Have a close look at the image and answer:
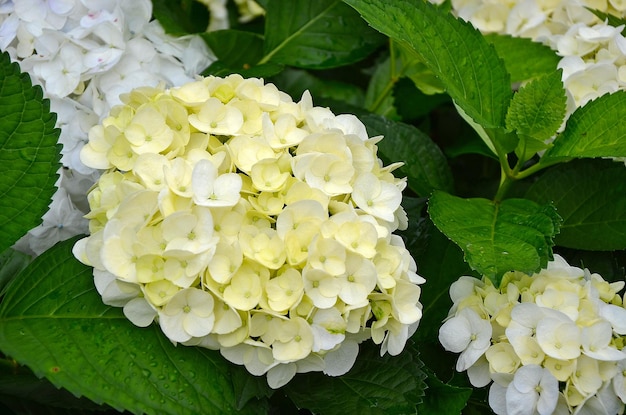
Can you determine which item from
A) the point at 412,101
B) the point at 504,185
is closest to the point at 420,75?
the point at 412,101

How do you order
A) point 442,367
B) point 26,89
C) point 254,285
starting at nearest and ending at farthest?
point 254,285 → point 26,89 → point 442,367

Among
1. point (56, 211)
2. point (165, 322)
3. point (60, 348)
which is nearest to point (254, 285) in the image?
point (165, 322)

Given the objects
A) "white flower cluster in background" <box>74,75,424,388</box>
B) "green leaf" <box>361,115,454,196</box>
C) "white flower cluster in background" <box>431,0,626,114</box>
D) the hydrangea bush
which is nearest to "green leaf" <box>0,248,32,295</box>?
the hydrangea bush

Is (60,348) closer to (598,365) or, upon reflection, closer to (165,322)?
(165,322)

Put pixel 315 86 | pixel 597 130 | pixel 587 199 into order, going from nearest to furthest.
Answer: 1. pixel 597 130
2. pixel 587 199
3. pixel 315 86

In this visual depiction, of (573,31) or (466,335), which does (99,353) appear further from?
(573,31)
